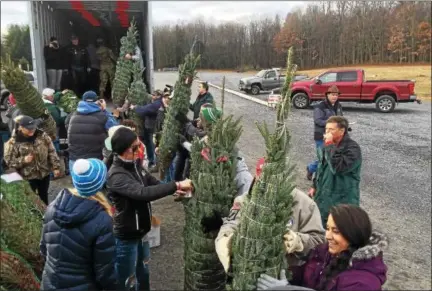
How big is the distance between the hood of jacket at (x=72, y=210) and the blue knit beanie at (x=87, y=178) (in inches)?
2.4

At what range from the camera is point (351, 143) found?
348 centimetres

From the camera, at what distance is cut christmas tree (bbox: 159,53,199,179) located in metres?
5.27

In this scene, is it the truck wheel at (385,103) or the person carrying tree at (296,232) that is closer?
the person carrying tree at (296,232)

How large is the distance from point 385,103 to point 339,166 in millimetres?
12723

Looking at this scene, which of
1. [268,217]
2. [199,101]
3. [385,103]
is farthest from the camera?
[385,103]

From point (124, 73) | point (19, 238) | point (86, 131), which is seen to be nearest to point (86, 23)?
point (124, 73)

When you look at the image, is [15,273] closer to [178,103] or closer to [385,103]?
[178,103]

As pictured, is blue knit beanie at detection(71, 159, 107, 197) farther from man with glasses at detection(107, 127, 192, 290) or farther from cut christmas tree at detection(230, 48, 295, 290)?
cut christmas tree at detection(230, 48, 295, 290)

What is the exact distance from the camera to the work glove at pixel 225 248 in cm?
205

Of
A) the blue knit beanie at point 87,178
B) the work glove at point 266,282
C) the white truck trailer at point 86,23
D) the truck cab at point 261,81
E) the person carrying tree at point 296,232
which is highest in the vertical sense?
the white truck trailer at point 86,23

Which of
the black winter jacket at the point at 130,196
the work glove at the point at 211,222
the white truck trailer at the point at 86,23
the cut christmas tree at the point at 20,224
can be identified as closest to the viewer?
the cut christmas tree at the point at 20,224

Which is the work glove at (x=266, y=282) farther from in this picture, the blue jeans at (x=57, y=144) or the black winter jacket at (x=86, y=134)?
the blue jeans at (x=57, y=144)

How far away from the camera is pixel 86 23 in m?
10.6

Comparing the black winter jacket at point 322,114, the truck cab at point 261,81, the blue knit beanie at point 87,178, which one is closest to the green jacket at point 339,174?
the truck cab at point 261,81
